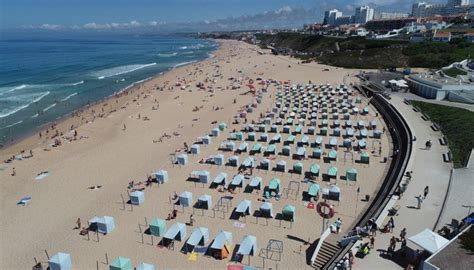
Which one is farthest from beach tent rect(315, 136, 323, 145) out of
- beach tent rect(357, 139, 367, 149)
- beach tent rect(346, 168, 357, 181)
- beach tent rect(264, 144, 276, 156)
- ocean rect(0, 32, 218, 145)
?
ocean rect(0, 32, 218, 145)

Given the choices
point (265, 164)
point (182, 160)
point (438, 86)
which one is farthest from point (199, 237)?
point (438, 86)

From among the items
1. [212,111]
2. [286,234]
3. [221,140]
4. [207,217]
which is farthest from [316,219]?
[212,111]

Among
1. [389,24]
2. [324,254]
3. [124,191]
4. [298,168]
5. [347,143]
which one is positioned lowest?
[124,191]

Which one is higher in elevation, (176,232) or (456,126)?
(456,126)

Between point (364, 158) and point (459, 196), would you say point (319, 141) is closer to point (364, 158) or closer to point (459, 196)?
point (364, 158)

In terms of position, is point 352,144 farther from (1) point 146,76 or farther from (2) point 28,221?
(1) point 146,76

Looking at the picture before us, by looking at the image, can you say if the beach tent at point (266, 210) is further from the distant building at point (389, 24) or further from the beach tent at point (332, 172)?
the distant building at point (389, 24)

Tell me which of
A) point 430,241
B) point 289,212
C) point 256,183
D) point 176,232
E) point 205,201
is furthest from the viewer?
point 256,183
